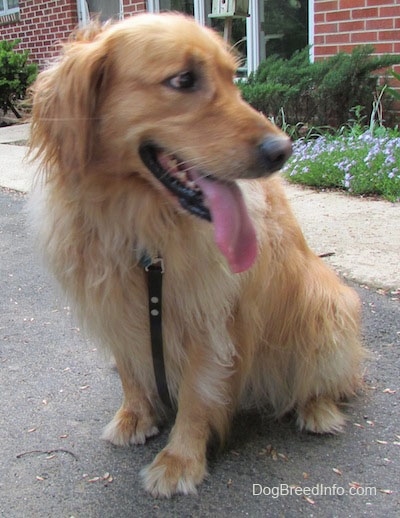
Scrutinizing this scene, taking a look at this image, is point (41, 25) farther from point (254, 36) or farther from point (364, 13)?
point (364, 13)

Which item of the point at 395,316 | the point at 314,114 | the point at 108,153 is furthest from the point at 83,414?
the point at 314,114

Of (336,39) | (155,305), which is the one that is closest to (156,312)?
(155,305)

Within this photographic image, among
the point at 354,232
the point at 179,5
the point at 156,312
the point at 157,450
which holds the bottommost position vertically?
the point at 157,450

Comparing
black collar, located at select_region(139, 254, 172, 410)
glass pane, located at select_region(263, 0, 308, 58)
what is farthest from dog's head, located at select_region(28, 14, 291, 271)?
glass pane, located at select_region(263, 0, 308, 58)

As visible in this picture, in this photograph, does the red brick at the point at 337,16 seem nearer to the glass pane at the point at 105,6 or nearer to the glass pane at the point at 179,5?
the glass pane at the point at 179,5

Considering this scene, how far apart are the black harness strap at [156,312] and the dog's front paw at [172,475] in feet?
1.06

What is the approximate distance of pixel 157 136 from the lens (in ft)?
6.38

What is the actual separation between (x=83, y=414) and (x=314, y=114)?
5267mm

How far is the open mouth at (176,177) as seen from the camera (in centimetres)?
197

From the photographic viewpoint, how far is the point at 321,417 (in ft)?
8.52

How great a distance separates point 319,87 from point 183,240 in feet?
16.2

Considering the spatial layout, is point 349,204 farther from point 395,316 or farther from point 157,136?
point 157,136

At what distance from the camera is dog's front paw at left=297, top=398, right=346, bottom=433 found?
2582 mm

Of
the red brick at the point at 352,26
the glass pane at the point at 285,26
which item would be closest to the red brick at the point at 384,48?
the red brick at the point at 352,26
